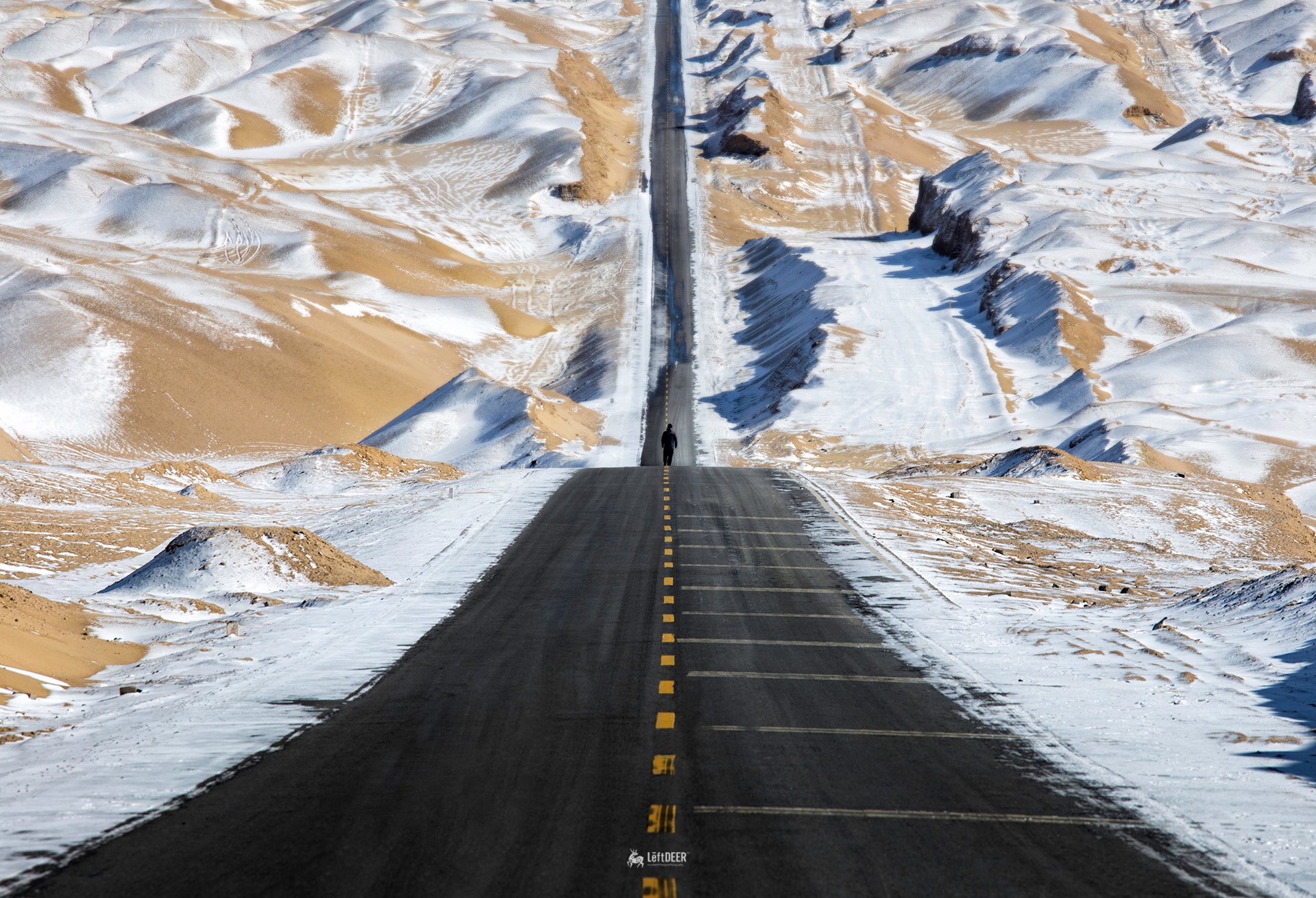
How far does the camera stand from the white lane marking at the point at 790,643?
39.0ft

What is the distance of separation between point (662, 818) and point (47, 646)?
7652mm

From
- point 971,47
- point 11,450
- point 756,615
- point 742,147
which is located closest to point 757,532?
point 756,615

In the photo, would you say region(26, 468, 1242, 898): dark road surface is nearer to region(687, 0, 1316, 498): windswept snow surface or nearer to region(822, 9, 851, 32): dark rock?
region(687, 0, 1316, 498): windswept snow surface

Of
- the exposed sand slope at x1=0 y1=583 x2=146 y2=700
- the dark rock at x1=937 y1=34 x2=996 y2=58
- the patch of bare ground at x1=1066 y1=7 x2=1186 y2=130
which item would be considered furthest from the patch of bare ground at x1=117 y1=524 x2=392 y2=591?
the dark rock at x1=937 y1=34 x2=996 y2=58

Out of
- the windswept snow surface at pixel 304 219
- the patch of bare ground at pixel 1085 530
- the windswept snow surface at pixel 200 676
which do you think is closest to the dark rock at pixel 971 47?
the windswept snow surface at pixel 304 219

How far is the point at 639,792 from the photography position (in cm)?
724

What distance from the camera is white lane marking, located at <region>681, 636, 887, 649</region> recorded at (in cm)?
1188

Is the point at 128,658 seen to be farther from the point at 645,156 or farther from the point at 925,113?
the point at 925,113

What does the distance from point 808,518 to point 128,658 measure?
513 inches

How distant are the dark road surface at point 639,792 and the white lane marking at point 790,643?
0.13 feet

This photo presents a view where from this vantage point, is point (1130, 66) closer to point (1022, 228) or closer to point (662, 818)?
point (1022, 228)

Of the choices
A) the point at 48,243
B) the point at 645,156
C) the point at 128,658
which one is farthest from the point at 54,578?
the point at 645,156

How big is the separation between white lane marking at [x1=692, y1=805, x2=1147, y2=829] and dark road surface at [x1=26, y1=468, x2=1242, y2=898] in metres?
0.02

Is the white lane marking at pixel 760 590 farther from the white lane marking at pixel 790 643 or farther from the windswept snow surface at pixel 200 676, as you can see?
the windswept snow surface at pixel 200 676
